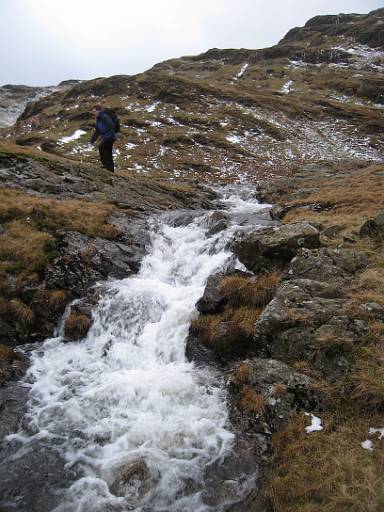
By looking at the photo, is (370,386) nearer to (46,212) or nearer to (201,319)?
(201,319)

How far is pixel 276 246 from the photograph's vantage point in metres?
13.1

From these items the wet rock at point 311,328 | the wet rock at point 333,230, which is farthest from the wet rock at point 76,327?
the wet rock at point 333,230

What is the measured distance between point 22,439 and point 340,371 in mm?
7246

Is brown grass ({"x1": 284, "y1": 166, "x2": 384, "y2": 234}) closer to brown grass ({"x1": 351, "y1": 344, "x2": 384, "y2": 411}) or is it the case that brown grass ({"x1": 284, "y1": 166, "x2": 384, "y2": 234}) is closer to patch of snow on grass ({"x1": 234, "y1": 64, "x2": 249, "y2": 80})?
brown grass ({"x1": 351, "y1": 344, "x2": 384, "y2": 411})

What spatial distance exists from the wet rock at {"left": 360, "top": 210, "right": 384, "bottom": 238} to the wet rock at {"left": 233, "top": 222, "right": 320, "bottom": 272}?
8.78 ft

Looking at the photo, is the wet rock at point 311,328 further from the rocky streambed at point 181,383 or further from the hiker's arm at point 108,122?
the hiker's arm at point 108,122

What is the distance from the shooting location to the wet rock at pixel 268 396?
8.26 metres

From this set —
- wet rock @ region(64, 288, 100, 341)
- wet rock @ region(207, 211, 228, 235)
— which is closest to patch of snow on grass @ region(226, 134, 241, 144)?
wet rock @ region(207, 211, 228, 235)

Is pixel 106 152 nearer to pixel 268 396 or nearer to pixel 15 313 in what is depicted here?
pixel 15 313

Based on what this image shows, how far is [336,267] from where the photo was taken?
460 inches

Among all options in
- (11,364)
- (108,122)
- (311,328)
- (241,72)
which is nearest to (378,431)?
(311,328)

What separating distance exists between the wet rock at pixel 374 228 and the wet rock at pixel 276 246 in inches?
105

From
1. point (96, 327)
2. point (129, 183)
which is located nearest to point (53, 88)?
point (129, 183)

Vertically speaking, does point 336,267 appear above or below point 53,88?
below
